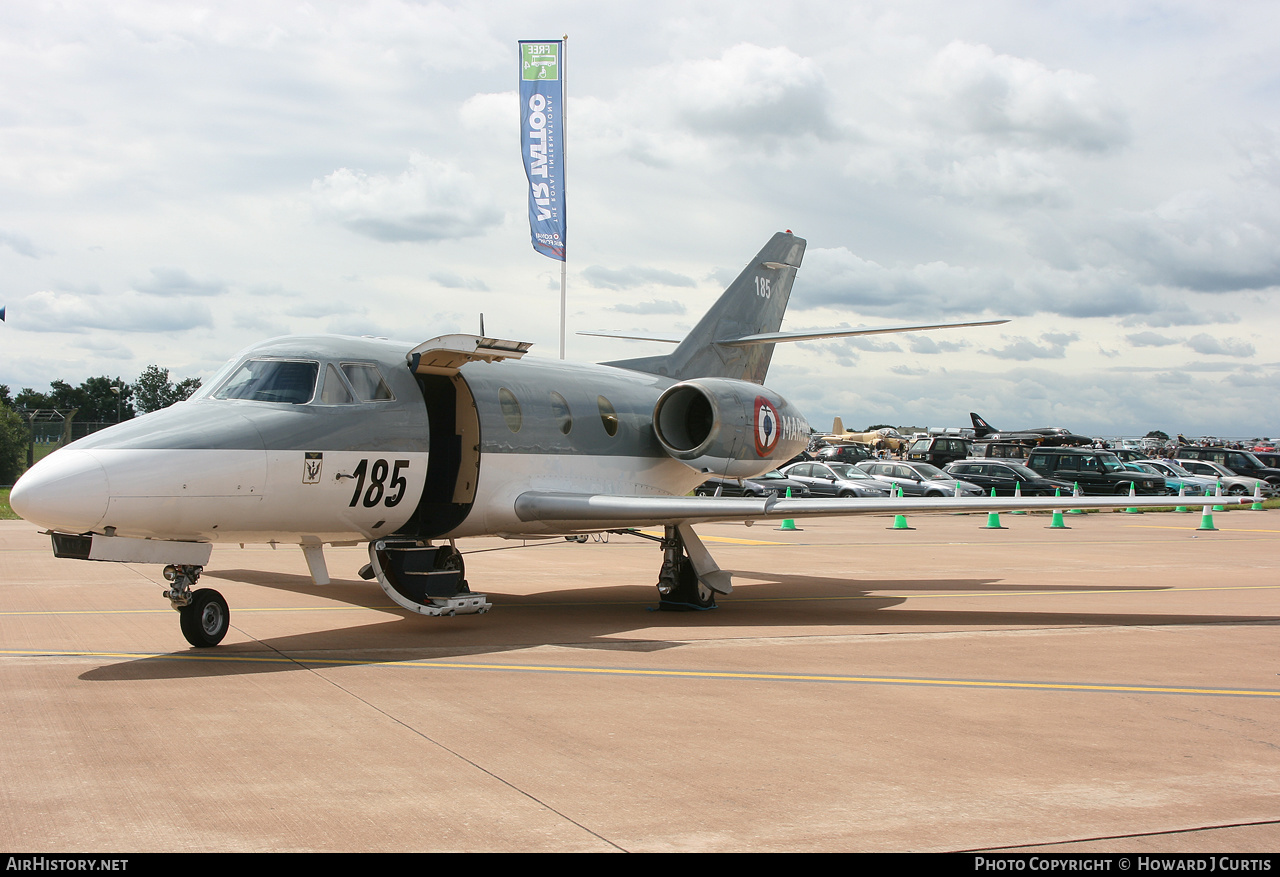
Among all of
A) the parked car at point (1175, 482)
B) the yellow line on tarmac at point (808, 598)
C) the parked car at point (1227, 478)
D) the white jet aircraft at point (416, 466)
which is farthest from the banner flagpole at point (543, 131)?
the parked car at point (1227, 478)

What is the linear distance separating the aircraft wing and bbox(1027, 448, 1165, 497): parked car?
1104 inches

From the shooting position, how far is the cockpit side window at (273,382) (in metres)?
9.48

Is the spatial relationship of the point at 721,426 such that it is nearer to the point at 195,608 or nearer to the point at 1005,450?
the point at 195,608

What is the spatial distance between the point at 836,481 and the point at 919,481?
3.00 metres

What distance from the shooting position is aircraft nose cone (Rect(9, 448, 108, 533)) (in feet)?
25.0

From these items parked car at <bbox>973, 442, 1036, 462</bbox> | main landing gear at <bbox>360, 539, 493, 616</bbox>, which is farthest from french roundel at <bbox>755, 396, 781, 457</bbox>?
parked car at <bbox>973, 442, 1036, 462</bbox>

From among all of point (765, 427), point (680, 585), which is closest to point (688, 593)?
point (680, 585)

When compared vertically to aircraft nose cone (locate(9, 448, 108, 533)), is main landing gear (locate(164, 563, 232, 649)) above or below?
below

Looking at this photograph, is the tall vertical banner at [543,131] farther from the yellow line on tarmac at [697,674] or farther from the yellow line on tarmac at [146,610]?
the yellow line on tarmac at [697,674]

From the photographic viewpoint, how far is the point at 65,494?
25.1ft

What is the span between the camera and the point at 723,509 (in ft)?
37.7

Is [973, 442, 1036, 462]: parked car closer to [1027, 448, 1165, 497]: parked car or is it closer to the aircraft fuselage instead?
[1027, 448, 1165, 497]: parked car

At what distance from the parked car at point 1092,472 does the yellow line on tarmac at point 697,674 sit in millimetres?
32057

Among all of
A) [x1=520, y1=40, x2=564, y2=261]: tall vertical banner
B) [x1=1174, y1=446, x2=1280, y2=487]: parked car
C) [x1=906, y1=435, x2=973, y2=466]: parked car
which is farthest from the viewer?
[x1=906, y1=435, x2=973, y2=466]: parked car
